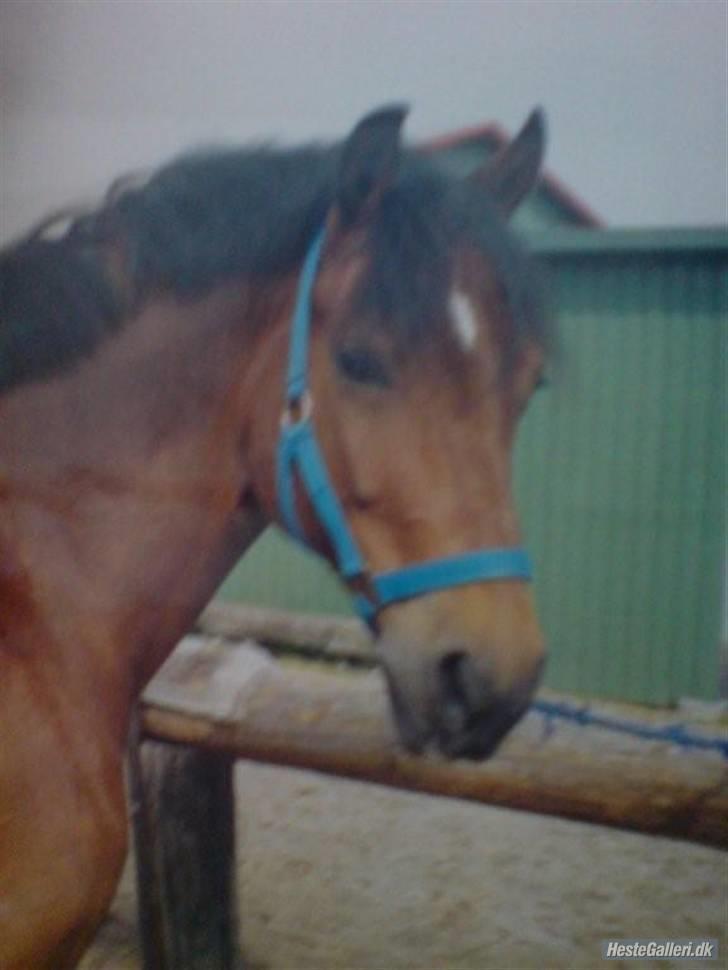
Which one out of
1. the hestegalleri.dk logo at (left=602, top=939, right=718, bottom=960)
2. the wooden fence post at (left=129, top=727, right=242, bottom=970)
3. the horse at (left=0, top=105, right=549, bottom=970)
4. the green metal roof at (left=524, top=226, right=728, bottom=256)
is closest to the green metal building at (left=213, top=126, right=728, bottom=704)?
the green metal roof at (left=524, top=226, right=728, bottom=256)

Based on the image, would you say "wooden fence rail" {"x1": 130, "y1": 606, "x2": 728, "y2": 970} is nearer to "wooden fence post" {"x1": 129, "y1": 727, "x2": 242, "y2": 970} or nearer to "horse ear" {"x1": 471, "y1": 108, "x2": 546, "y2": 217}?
"wooden fence post" {"x1": 129, "y1": 727, "x2": 242, "y2": 970}

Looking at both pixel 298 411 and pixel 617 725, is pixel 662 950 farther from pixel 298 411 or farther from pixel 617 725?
pixel 298 411

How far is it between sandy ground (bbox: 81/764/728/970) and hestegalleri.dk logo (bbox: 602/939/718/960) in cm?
2

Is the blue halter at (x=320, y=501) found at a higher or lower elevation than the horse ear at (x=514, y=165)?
lower

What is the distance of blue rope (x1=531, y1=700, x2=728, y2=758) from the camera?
2.31ft

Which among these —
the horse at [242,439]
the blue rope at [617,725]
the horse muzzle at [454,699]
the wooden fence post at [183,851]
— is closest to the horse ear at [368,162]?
the horse at [242,439]

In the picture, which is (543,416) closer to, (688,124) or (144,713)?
(688,124)

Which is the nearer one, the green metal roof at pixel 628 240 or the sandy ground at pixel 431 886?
Answer: the green metal roof at pixel 628 240

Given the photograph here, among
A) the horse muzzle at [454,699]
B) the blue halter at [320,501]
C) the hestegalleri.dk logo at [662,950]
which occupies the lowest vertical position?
the hestegalleri.dk logo at [662,950]

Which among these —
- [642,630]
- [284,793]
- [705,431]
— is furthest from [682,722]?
[284,793]

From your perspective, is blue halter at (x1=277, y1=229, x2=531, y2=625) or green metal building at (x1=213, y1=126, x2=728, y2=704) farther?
green metal building at (x1=213, y1=126, x2=728, y2=704)

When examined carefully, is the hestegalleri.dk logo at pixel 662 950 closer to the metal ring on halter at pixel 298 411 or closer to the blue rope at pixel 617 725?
the blue rope at pixel 617 725

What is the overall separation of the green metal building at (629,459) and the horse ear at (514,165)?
51mm

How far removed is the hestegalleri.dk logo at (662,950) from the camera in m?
0.74
